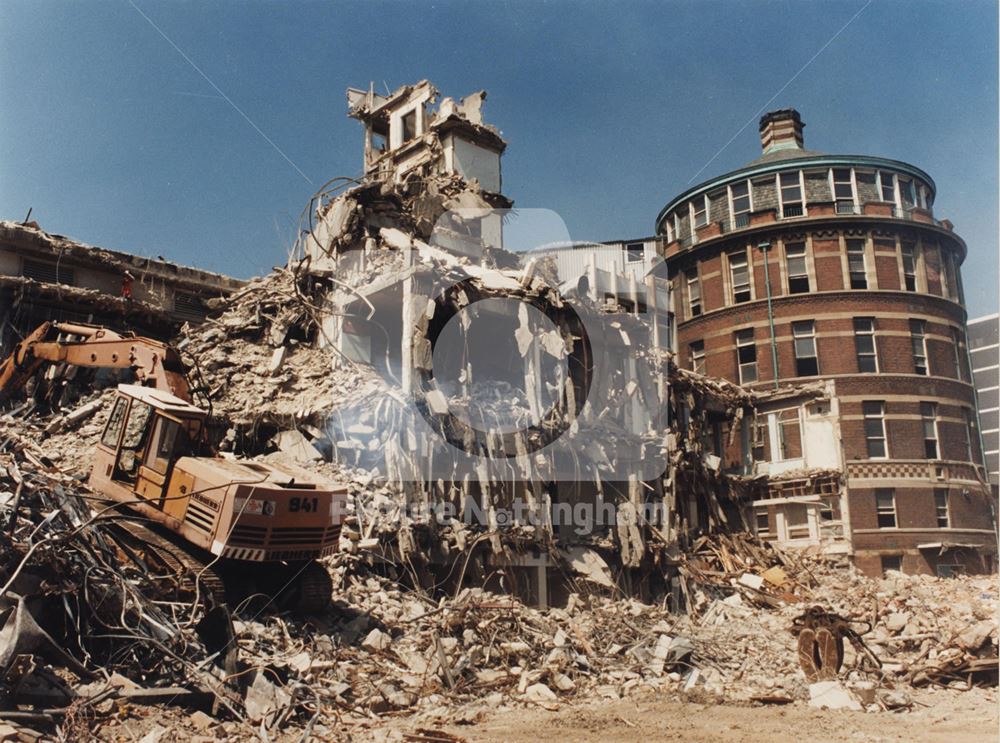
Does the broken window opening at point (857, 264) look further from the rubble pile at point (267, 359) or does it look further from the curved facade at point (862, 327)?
the rubble pile at point (267, 359)

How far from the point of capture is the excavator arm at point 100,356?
471 inches

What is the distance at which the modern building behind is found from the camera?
35.3m

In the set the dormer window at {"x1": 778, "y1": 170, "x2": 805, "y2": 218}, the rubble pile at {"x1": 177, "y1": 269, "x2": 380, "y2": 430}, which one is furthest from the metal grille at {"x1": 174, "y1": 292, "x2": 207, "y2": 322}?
the dormer window at {"x1": 778, "y1": 170, "x2": 805, "y2": 218}

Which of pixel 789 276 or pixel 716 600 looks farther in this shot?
pixel 789 276

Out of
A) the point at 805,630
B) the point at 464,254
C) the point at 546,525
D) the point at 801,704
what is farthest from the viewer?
the point at 464,254

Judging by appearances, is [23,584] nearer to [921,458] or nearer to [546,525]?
[546,525]

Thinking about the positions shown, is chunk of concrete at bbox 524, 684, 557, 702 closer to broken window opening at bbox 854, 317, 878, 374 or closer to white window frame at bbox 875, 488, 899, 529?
white window frame at bbox 875, 488, 899, 529

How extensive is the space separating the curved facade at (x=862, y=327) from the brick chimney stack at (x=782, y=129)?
1.76 m

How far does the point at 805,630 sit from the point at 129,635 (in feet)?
35.6

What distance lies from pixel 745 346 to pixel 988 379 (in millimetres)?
10727

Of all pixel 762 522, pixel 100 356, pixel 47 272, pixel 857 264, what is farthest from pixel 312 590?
pixel 857 264

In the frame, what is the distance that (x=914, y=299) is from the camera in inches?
1334

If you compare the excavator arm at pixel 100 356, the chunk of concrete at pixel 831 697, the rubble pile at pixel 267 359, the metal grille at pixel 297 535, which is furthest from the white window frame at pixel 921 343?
the excavator arm at pixel 100 356

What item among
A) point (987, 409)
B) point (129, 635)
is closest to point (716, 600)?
point (129, 635)
